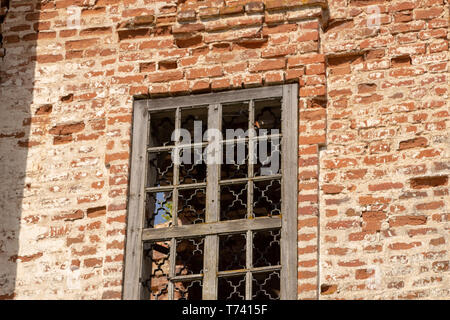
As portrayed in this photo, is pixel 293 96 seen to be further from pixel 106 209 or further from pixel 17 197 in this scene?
pixel 17 197

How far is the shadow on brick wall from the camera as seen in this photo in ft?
28.9

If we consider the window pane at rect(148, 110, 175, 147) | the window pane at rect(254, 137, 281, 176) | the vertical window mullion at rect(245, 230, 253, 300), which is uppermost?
the window pane at rect(148, 110, 175, 147)

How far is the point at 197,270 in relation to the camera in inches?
436

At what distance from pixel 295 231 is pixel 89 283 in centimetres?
147

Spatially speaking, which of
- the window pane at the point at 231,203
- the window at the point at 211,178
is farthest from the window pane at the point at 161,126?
the window pane at the point at 231,203

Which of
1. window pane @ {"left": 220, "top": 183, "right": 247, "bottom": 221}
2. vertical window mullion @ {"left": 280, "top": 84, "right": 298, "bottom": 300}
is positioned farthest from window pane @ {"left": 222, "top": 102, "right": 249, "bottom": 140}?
window pane @ {"left": 220, "top": 183, "right": 247, "bottom": 221}

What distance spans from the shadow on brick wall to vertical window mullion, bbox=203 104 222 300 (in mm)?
1279

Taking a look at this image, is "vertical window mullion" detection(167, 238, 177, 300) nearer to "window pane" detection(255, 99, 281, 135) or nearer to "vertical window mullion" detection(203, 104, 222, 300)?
"vertical window mullion" detection(203, 104, 222, 300)

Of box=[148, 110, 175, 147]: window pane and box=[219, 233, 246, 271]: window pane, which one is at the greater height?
box=[148, 110, 175, 147]: window pane

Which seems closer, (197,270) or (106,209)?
(106,209)

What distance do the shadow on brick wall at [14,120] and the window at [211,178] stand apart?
82 cm

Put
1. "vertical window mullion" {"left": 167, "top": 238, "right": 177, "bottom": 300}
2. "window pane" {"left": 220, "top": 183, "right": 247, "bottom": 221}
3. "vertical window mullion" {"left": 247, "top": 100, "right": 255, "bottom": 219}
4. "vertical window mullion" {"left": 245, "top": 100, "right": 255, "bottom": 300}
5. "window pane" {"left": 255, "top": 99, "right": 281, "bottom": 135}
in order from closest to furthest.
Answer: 1. "vertical window mullion" {"left": 245, "top": 100, "right": 255, "bottom": 300}
2. "vertical window mullion" {"left": 167, "top": 238, "right": 177, "bottom": 300}
3. "vertical window mullion" {"left": 247, "top": 100, "right": 255, "bottom": 219}
4. "window pane" {"left": 255, "top": 99, "right": 281, "bottom": 135}
5. "window pane" {"left": 220, "top": 183, "right": 247, "bottom": 221}

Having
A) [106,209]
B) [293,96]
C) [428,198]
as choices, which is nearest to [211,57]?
[293,96]
